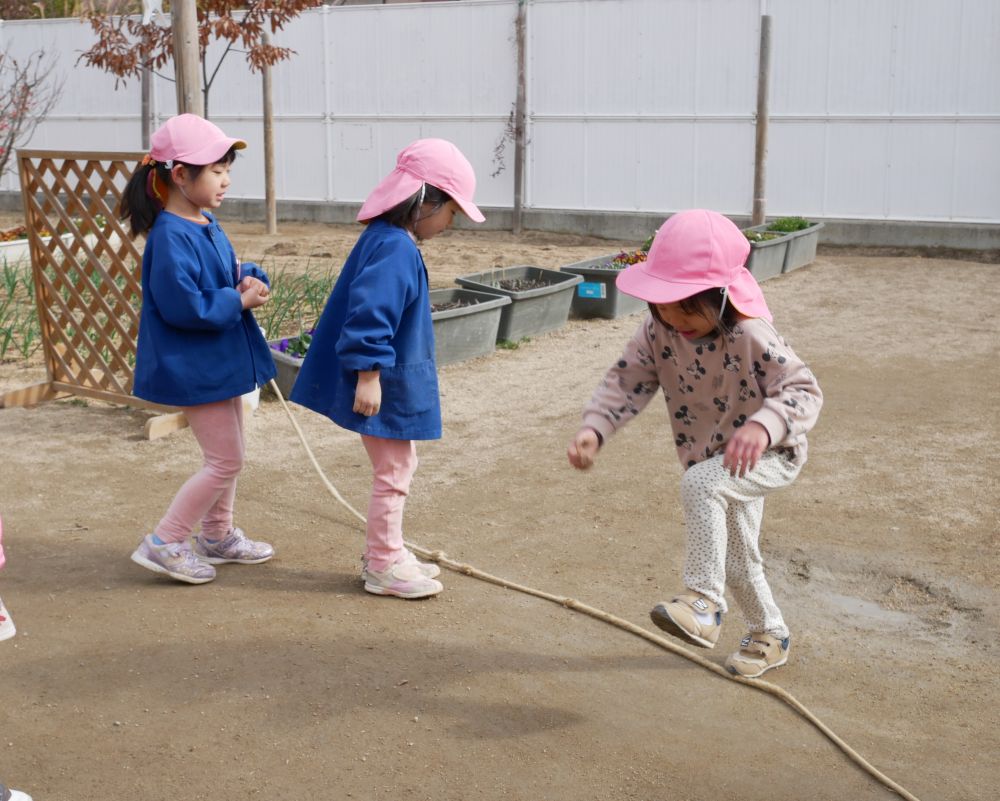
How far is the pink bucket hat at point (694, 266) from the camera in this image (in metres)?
2.56

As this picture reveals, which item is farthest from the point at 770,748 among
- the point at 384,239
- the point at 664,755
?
the point at 384,239

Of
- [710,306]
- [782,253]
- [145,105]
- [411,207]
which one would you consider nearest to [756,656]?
[710,306]

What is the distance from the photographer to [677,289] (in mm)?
2559

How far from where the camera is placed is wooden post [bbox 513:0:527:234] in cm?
1273

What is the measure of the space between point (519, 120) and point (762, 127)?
278cm

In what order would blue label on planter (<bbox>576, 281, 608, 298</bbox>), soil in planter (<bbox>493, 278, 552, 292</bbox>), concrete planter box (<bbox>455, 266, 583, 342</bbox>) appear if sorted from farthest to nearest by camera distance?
1. blue label on planter (<bbox>576, 281, 608, 298</bbox>)
2. soil in planter (<bbox>493, 278, 552, 292</bbox>)
3. concrete planter box (<bbox>455, 266, 583, 342</bbox>)

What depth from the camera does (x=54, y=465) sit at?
4.77 metres

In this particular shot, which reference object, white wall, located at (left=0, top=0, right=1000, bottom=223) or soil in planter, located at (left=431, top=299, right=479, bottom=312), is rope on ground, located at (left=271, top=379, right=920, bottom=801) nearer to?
soil in planter, located at (left=431, top=299, right=479, bottom=312)

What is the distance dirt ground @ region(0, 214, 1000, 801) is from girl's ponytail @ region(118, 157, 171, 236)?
1.08 meters

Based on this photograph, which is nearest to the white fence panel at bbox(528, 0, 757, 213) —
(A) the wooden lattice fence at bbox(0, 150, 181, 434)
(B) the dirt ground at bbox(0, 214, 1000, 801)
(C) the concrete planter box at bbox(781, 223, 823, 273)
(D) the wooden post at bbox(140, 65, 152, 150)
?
(C) the concrete planter box at bbox(781, 223, 823, 273)

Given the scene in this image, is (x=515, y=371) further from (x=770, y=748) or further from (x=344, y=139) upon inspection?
(x=344, y=139)

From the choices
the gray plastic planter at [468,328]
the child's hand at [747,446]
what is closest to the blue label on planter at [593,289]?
the gray plastic planter at [468,328]

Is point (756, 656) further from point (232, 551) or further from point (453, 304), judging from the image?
point (453, 304)

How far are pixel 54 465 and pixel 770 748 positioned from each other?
3267mm
